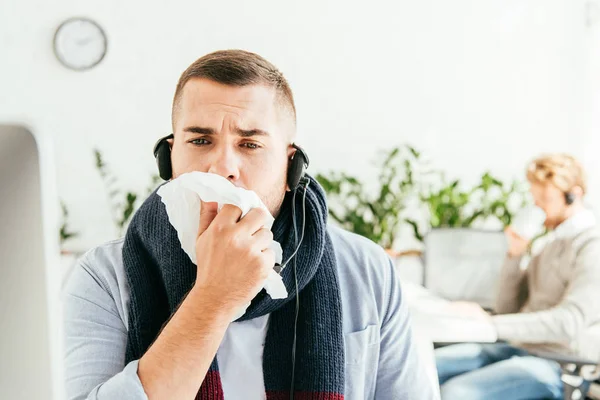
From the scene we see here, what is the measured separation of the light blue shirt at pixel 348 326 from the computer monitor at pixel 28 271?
58 cm

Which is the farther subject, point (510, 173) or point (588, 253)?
point (510, 173)

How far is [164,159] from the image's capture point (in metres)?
1.13

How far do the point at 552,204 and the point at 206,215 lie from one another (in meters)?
2.11

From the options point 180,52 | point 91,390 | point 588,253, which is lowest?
point 588,253

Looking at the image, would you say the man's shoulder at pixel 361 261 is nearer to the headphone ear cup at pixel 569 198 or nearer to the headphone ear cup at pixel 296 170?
the headphone ear cup at pixel 296 170

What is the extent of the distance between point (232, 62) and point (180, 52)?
341 cm

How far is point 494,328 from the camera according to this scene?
2.20 m

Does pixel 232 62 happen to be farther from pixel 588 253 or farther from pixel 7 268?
pixel 588 253

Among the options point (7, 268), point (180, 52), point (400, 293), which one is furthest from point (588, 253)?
point (180, 52)

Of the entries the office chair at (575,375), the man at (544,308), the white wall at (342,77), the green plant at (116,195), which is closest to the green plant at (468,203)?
the white wall at (342,77)

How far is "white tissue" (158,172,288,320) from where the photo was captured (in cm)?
92

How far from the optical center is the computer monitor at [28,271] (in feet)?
0.95

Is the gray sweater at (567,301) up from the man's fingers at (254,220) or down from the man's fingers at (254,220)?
→ down

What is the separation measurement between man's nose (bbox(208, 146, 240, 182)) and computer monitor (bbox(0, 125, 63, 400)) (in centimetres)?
71
